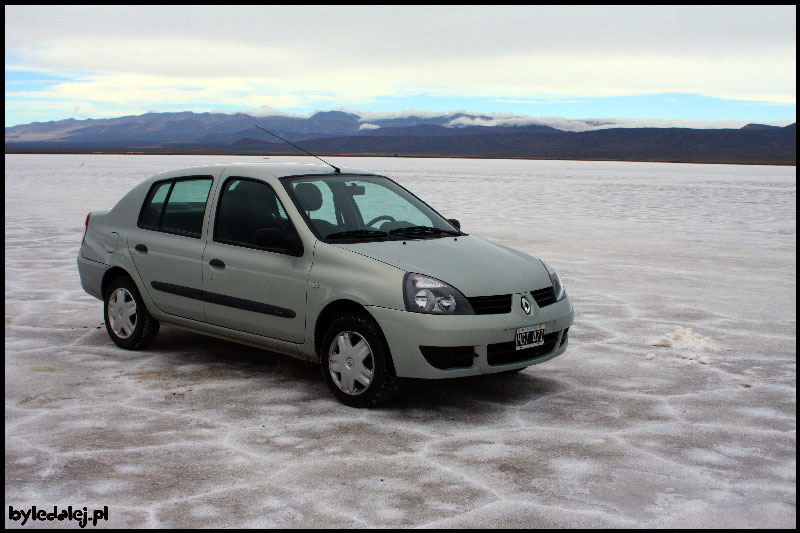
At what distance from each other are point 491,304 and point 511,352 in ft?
1.09

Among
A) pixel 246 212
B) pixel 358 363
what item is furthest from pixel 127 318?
pixel 358 363

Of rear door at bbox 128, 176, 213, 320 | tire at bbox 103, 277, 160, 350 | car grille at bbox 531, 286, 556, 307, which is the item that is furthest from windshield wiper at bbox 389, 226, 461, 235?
tire at bbox 103, 277, 160, 350

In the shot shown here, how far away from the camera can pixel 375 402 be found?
5.79 m

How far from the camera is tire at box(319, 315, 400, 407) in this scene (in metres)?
5.69

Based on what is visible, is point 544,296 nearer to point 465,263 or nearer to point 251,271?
point 465,263

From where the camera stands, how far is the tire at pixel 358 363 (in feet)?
18.7

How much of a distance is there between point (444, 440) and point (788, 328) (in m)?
4.78

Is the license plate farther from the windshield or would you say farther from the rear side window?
the rear side window

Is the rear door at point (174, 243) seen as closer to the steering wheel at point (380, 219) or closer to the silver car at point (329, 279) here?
the silver car at point (329, 279)

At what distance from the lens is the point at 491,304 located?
18.8 ft

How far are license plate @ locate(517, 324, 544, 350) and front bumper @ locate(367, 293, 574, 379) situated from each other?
42mm

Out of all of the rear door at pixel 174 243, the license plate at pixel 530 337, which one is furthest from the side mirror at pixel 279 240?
the license plate at pixel 530 337

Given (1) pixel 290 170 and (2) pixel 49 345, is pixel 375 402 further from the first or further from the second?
(2) pixel 49 345

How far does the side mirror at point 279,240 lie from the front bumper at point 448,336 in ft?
2.47
